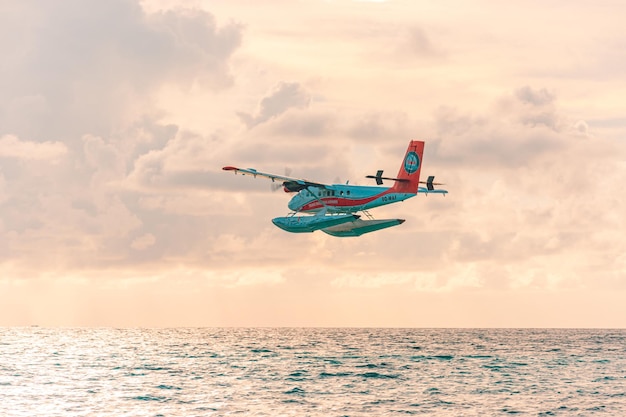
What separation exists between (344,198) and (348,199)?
50cm

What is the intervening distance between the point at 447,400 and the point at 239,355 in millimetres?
69082

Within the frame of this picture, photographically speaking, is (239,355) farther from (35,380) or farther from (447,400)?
(447,400)

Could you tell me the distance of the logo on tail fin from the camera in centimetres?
9288

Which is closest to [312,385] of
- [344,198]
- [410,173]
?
[344,198]

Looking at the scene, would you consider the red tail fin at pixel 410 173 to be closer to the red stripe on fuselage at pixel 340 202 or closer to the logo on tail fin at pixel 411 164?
the logo on tail fin at pixel 411 164

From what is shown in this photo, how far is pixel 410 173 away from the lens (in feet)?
305

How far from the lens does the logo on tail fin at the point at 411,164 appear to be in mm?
92875

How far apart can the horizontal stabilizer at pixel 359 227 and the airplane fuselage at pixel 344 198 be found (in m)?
2.19

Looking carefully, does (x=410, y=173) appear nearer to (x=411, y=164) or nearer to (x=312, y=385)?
(x=411, y=164)

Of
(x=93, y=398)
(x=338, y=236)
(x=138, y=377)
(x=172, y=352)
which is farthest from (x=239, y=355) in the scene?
(x=93, y=398)

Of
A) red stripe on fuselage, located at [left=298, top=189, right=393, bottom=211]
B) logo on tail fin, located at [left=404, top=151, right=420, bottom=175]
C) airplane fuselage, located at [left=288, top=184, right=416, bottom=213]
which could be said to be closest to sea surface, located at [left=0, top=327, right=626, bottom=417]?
airplane fuselage, located at [left=288, top=184, right=416, bottom=213]

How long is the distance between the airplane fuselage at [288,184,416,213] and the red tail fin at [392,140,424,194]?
0.59 m

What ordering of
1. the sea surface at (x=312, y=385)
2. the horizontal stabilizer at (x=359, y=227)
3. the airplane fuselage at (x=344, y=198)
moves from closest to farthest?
the sea surface at (x=312, y=385), the horizontal stabilizer at (x=359, y=227), the airplane fuselage at (x=344, y=198)

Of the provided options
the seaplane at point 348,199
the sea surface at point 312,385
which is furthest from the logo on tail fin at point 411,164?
the sea surface at point 312,385
